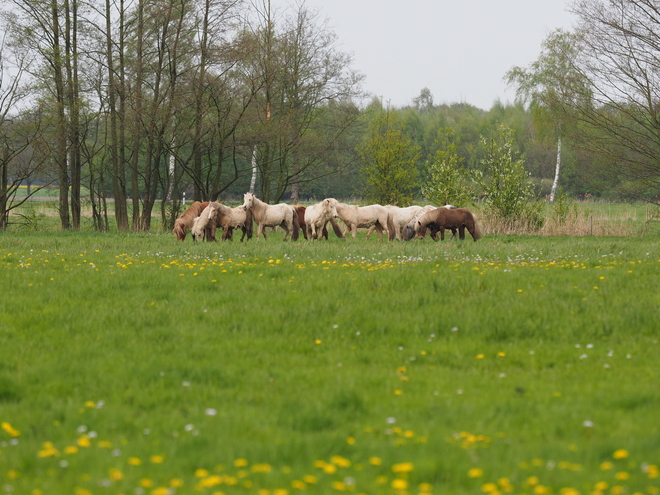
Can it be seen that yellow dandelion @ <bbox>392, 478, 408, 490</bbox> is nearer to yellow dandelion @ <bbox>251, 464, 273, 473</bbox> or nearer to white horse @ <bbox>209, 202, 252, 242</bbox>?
yellow dandelion @ <bbox>251, 464, 273, 473</bbox>

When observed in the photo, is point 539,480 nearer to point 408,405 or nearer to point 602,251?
point 408,405

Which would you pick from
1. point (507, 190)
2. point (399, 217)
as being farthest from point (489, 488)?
point (507, 190)

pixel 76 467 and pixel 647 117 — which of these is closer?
pixel 76 467

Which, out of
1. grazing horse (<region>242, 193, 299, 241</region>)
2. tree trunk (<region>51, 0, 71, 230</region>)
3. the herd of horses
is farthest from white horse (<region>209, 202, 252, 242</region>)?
tree trunk (<region>51, 0, 71, 230</region>)

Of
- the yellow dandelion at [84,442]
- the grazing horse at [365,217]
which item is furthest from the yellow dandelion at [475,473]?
the grazing horse at [365,217]

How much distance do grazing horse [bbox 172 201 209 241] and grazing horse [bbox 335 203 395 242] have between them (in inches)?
227

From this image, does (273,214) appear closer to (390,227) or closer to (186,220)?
(186,220)

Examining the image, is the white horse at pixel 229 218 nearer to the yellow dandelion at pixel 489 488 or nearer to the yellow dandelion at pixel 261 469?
the yellow dandelion at pixel 261 469

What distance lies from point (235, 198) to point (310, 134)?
59.8 meters

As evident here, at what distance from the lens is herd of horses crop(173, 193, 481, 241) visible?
2405 centimetres

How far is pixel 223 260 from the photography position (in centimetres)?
1501

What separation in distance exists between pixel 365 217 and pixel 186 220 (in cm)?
727

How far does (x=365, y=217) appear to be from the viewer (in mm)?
26234

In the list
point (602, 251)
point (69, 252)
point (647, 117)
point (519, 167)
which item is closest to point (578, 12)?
point (647, 117)
